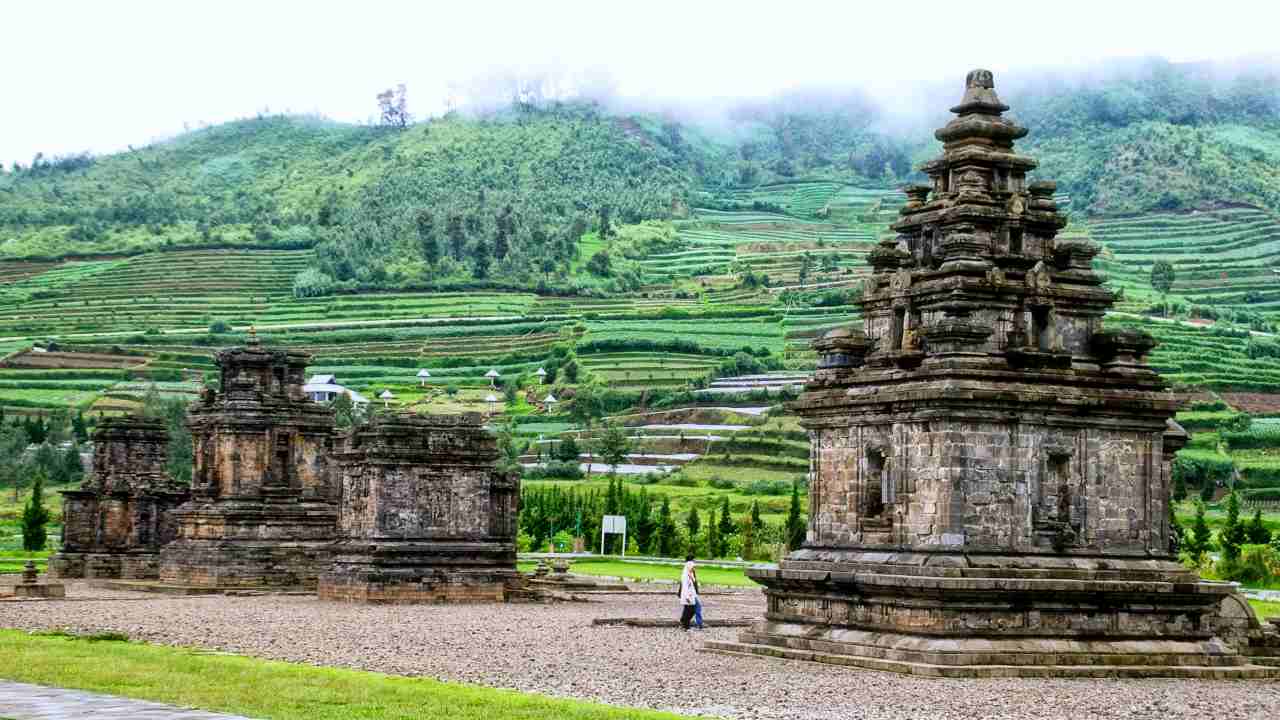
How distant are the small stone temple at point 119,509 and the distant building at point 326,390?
50.3m

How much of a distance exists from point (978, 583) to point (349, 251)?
6088 inches

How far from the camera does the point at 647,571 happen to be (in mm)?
64688

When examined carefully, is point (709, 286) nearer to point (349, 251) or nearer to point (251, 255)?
point (349, 251)

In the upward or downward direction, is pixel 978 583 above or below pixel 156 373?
below

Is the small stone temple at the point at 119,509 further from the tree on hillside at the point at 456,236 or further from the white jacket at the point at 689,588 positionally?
the tree on hillside at the point at 456,236

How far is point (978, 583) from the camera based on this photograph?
84.0 feet

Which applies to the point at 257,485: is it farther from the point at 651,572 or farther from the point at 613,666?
the point at 613,666

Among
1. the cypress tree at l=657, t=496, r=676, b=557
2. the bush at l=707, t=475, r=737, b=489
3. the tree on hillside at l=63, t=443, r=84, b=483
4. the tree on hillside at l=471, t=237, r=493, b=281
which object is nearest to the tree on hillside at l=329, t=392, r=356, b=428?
the tree on hillside at l=63, t=443, r=84, b=483

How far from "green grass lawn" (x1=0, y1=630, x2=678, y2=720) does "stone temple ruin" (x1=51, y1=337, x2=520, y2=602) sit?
19794 mm

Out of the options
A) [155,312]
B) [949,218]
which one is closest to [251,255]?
[155,312]

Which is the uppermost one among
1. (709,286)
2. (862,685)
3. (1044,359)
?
(709,286)

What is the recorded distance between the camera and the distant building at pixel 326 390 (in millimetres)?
114637

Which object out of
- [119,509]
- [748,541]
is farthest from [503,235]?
[119,509]

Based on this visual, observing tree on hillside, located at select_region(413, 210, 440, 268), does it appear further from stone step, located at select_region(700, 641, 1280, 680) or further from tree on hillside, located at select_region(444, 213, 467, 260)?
stone step, located at select_region(700, 641, 1280, 680)
